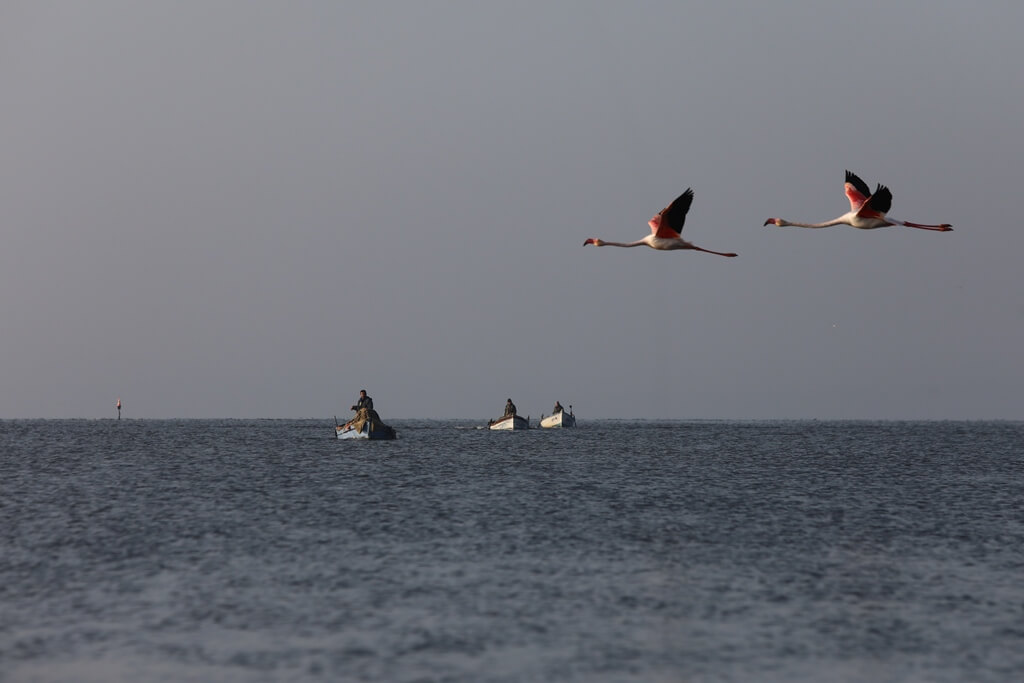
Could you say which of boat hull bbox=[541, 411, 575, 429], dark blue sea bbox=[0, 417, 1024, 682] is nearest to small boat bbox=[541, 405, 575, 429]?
boat hull bbox=[541, 411, 575, 429]

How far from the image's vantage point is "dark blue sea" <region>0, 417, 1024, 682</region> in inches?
601

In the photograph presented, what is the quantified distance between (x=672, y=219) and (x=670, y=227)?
30 centimetres

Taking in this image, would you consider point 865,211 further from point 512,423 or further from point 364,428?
point 512,423

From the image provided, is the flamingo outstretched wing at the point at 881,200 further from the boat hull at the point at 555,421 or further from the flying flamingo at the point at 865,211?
the boat hull at the point at 555,421

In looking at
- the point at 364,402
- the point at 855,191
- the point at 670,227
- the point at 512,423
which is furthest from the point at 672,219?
the point at 512,423

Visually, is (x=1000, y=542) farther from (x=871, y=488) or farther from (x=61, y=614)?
(x=61, y=614)

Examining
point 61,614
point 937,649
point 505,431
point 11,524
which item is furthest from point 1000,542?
point 505,431

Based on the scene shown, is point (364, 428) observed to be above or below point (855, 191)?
below

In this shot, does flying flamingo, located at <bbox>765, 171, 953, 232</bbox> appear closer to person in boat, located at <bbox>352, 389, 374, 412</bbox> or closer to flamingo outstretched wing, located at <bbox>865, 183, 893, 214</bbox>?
flamingo outstretched wing, located at <bbox>865, 183, 893, 214</bbox>

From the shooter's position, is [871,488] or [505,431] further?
[505,431]

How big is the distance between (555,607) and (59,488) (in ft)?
108

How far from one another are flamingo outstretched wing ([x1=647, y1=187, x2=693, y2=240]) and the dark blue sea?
25.5ft

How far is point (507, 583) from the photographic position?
21281mm

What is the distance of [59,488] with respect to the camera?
149 feet
